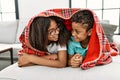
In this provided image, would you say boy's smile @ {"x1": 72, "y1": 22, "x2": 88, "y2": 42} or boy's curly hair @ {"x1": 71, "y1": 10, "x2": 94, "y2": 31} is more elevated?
boy's curly hair @ {"x1": 71, "y1": 10, "x2": 94, "y2": 31}

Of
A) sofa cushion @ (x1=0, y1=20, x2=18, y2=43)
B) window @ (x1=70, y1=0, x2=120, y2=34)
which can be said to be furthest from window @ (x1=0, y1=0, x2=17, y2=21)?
window @ (x1=70, y1=0, x2=120, y2=34)

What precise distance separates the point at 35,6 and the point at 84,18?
2.65 meters

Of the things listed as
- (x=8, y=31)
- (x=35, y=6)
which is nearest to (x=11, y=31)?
(x=8, y=31)

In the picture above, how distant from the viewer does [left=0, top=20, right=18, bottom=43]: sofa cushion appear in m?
3.38

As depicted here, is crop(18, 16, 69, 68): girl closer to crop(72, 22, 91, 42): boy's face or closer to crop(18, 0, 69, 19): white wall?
crop(72, 22, 91, 42): boy's face

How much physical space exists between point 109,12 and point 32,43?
2579mm

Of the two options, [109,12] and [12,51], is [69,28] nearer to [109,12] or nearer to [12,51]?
[12,51]

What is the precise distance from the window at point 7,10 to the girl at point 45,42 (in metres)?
2.98

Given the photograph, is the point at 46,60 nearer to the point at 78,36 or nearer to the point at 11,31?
the point at 78,36

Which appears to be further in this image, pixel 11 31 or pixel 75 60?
pixel 11 31

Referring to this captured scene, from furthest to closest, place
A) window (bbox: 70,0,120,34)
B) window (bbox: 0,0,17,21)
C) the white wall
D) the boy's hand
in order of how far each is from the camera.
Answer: window (bbox: 0,0,17,21) < the white wall < window (bbox: 70,0,120,34) < the boy's hand

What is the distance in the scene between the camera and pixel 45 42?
50.7 inches

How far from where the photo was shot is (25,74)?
3.76 ft

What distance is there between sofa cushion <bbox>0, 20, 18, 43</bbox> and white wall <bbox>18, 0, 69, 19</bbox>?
0.43 meters
